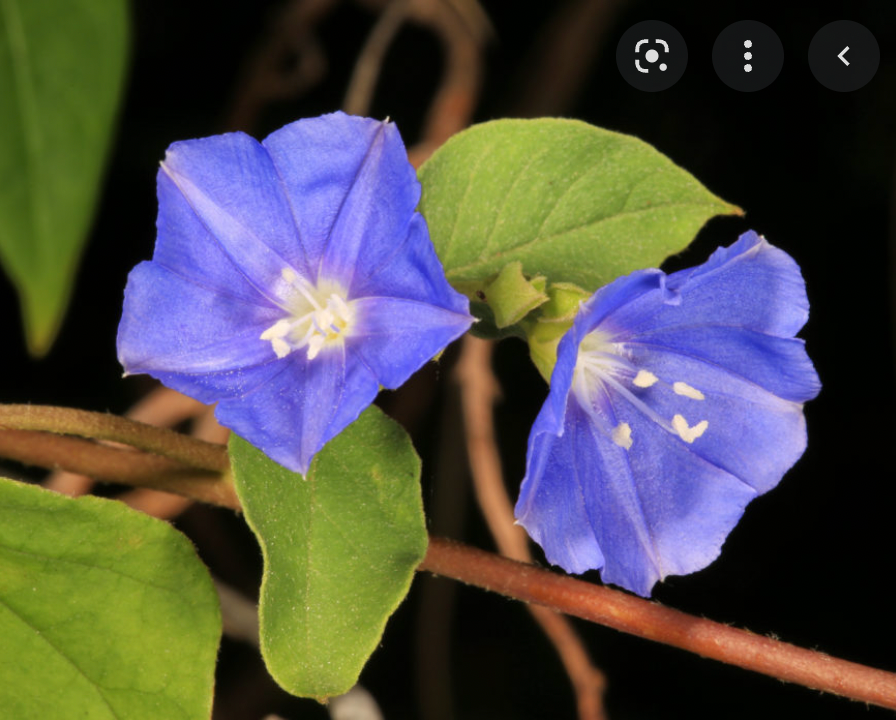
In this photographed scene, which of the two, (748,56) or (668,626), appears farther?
(748,56)

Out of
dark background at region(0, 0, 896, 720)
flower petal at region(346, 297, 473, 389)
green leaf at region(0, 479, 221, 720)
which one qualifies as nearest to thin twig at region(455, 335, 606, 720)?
dark background at region(0, 0, 896, 720)

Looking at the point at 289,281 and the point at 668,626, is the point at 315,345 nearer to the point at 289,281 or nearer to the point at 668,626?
the point at 289,281

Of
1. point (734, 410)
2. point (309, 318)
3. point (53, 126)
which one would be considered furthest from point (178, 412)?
point (734, 410)

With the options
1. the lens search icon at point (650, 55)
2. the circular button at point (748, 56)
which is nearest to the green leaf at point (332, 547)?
the lens search icon at point (650, 55)

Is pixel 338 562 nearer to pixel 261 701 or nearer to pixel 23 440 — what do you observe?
pixel 23 440

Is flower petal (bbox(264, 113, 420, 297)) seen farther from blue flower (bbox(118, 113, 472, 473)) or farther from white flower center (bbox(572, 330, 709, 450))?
white flower center (bbox(572, 330, 709, 450))

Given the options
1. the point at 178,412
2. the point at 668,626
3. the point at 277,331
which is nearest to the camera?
the point at 668,626

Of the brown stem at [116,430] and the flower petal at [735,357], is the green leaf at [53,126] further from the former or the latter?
the flower petal at [735,357]
